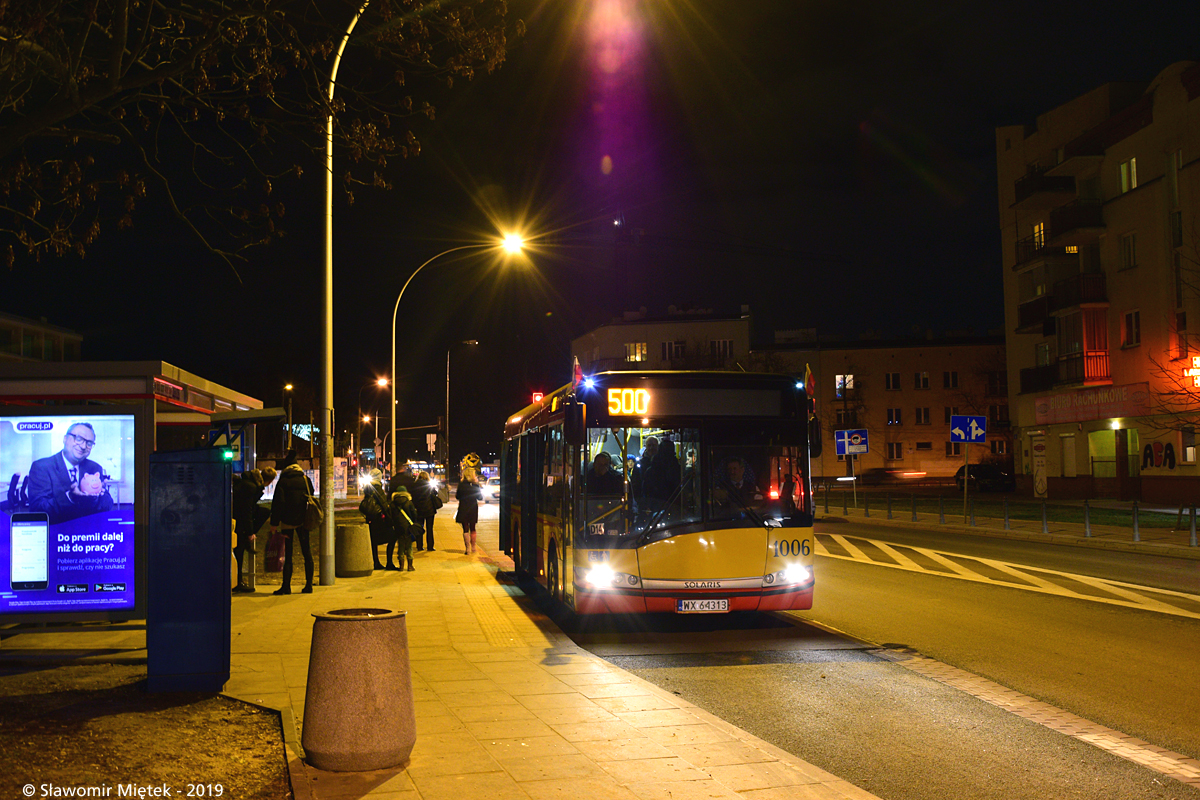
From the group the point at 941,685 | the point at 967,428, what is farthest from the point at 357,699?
the point at 967,428

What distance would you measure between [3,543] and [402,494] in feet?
29.3

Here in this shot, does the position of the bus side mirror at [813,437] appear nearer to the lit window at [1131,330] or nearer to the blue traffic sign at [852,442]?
the blue traffic sign at [852,442]

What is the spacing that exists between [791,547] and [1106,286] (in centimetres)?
3702

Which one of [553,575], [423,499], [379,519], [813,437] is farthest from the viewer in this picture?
[423,499]

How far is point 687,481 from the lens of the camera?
36.4 ft

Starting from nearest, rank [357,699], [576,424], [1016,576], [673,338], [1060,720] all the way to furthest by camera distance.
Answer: [357,699], [1060,720], [576,424], [1016,576], [673,338]

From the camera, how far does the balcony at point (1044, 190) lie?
45.7 metres

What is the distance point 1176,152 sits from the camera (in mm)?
36688

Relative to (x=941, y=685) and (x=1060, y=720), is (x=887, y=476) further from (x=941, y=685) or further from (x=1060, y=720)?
(x=1060, y=720)

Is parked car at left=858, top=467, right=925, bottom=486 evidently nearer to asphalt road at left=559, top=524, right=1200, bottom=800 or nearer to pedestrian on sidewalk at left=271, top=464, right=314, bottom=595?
asphalt road at left=559, top=524, right=1200, bottom=800

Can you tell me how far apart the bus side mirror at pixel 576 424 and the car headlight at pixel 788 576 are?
8.17 ft

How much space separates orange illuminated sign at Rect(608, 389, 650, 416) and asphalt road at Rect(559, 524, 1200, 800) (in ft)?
8.25

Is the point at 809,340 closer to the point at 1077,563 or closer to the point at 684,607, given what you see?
the point at 1077,563

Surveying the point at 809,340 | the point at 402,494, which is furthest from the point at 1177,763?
the point at 809,340
